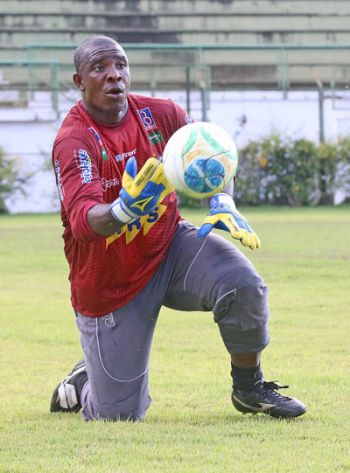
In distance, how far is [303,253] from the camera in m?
15.6

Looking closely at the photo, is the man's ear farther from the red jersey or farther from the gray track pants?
the gray track pants

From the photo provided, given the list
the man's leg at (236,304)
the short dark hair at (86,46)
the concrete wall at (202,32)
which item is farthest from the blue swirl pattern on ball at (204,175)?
the concrete wall at (202,32)

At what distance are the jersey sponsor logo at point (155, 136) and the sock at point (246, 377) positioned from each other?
131 cm

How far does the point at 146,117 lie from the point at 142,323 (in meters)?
1.14

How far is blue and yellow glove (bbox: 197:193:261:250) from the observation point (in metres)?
5.75

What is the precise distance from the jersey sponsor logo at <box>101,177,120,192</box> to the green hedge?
22.4m

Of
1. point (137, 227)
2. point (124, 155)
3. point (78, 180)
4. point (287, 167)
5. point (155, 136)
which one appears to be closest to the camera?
point (78, 180)

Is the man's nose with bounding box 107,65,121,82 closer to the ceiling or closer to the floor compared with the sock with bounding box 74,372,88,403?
closer to the ceiling

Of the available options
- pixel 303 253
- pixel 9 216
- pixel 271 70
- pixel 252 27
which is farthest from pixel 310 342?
pixel 252 27

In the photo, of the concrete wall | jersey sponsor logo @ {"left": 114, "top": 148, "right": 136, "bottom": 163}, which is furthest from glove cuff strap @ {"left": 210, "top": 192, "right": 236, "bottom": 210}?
the concrete wall

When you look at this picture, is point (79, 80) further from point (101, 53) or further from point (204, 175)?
point (204, 175)

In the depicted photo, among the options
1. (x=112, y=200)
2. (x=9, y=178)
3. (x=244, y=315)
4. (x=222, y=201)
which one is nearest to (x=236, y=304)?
(x=244, y=315)

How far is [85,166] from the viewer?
5.91 meters

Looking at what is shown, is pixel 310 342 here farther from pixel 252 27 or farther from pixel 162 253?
pixel 252 27
